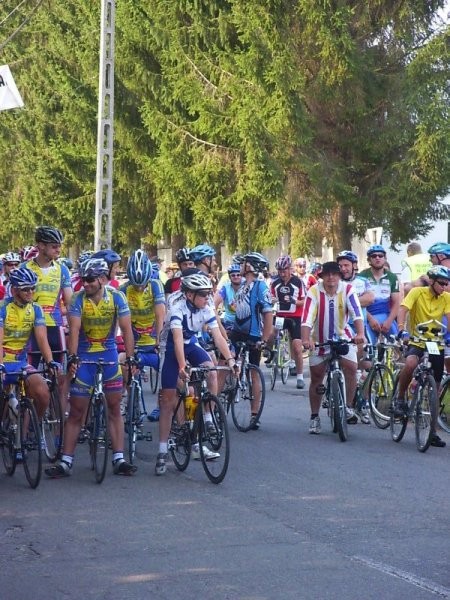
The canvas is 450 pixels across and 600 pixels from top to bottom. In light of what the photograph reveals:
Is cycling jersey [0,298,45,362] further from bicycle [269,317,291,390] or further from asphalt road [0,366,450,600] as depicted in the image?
bicycle [269,317,291,390]

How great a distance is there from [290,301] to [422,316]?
7.44 meters

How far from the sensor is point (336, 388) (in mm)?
13211

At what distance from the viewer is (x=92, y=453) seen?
11.0m

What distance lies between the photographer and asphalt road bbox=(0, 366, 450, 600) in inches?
280

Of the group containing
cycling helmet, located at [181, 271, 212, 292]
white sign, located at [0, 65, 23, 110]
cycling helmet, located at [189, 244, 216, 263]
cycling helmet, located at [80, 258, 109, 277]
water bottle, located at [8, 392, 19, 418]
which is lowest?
water bottle, located at [8, 392, 19, 418]

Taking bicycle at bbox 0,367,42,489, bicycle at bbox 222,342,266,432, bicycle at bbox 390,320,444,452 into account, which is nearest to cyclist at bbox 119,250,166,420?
bicycle at bbox 222,342,266,432

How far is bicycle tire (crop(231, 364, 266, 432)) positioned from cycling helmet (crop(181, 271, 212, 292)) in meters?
3.38

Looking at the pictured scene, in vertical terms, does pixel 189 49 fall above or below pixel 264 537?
above

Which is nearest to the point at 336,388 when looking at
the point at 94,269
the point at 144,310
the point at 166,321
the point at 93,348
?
the point at 144,310

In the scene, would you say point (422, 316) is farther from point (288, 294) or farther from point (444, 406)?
point (288, 294)

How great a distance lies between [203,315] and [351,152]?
1054 inches

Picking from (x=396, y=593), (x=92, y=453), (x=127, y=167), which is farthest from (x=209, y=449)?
(x=127, y=167)

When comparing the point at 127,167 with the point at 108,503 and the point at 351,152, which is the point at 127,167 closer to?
the point at 351,152

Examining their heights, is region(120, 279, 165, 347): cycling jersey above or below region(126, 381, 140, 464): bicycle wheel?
above
